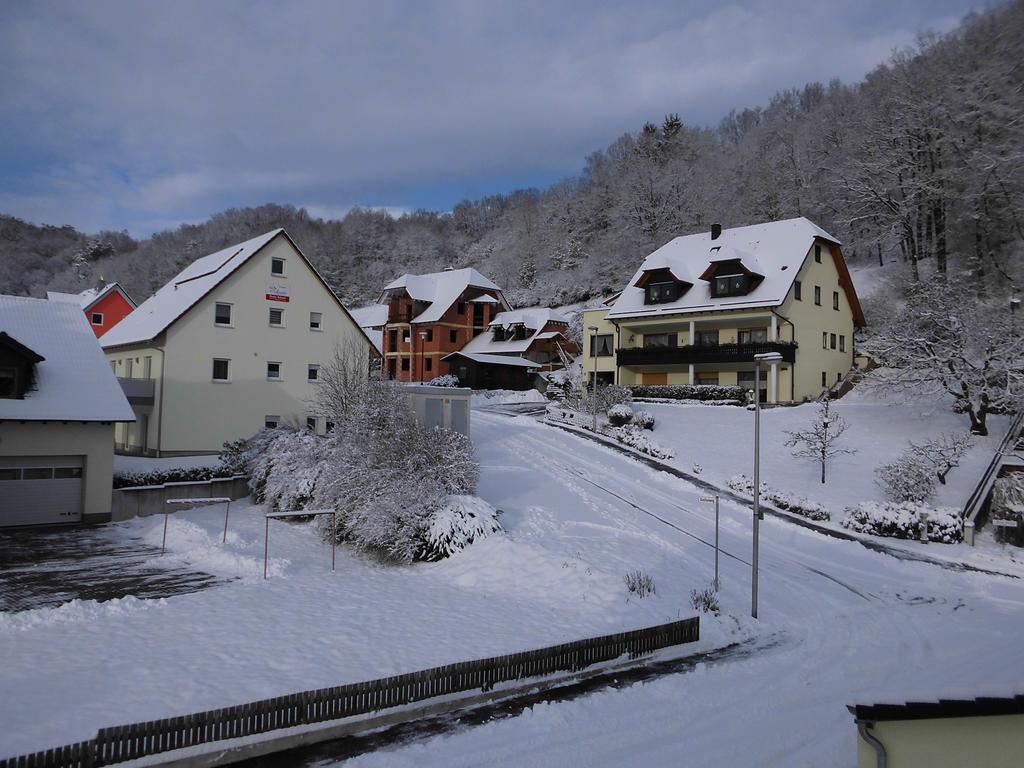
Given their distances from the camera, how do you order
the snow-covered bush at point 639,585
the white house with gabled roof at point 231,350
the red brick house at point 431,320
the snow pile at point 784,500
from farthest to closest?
the red brick house at point 431,320, the white house with gabled roof at point 231,350, the snow pile at point 784,500, the snow-covered bush at point 639,585

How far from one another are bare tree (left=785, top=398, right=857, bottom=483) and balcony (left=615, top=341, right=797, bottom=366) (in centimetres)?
815

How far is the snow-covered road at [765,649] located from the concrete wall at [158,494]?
10409 mm

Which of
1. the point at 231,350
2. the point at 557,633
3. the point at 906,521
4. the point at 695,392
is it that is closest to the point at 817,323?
the point at 695,392

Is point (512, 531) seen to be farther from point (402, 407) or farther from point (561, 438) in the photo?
point (561, 438)

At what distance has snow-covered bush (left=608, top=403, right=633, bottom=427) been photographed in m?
34.6

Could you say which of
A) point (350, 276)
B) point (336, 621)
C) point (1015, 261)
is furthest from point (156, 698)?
point (350, 276)

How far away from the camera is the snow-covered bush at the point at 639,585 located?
50.4 ft

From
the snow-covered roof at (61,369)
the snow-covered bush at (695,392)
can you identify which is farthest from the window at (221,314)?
the snow-covered bush at (695,392)

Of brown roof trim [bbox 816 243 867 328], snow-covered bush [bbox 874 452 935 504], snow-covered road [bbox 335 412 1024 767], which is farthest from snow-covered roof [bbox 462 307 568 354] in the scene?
snow-covered bush [bbox 874 452 935 504]

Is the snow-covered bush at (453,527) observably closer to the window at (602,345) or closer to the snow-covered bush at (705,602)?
the snow-covered bush at (705,602)

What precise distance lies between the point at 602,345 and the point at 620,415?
12050 millimetres

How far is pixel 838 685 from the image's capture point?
11039 millimetres

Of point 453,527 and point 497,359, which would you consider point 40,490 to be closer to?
point 453,527

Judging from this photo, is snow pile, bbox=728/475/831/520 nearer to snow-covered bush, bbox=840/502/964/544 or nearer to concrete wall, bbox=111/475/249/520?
snow-covered bush, bbox=840/502/964/544
